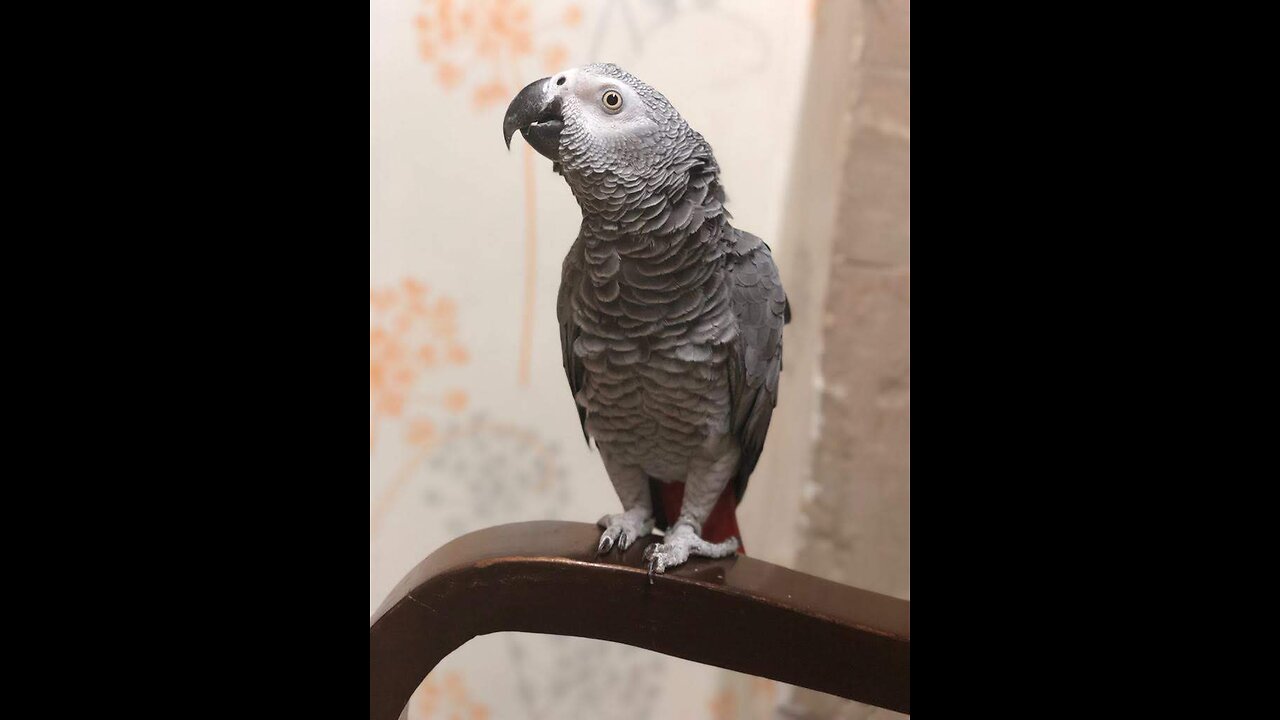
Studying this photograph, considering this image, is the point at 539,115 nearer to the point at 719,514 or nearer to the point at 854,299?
the point at 719,514

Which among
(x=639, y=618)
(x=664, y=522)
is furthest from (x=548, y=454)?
(x=639, y=618)

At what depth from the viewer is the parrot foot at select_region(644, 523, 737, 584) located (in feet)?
3.01

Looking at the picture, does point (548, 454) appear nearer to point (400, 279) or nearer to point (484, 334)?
point (484, 334)

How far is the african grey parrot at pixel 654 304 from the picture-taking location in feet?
2.82

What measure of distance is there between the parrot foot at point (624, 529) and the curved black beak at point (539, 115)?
0.46 metres

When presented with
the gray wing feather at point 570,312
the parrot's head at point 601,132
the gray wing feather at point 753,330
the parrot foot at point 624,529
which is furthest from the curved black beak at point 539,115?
the parrot foot at point 624,529

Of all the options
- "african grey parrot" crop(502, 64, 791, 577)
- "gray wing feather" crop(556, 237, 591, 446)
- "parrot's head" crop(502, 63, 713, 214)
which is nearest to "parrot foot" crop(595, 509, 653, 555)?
"african grey parrot" crop(502, 64, 791, 577)

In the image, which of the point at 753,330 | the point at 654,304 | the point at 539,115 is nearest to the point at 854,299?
the point at 753,330

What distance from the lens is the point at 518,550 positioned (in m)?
0.89

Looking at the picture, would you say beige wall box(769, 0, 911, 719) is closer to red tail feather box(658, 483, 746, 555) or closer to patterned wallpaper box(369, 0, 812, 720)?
patterned wallpaper box(369, 0, 812, 720)

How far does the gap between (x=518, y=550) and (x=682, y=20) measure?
997mm

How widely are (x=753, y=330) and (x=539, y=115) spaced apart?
0.36 m

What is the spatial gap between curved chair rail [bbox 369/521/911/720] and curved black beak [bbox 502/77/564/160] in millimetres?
473

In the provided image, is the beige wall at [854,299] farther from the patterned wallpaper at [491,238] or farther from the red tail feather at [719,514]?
the red tail feather at [719,514]
